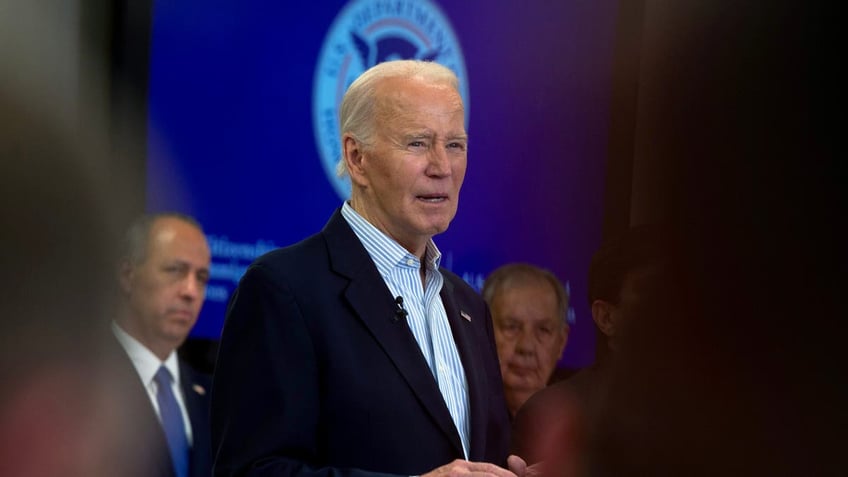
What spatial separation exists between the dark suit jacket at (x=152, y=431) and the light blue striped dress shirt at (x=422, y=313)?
1.51 metres

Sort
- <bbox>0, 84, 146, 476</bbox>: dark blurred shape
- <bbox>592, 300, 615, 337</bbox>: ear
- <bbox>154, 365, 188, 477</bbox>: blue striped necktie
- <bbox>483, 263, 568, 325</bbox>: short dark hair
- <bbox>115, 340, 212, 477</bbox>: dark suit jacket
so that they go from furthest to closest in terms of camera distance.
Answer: <bbox>483, 263, 568, 325</bbox>: short dark hair → <bbox>154, 365, 188, 477</bbox>: blue striped necktie → <bbox>115, 340, 212, 477</bbox>: dark suit jacket → <bbox>0, 84, 146, 476</bbox>: dark blurred shape → <bbox>592, 300, 615, 337</bbox>: ear

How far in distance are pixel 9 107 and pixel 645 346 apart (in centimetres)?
278

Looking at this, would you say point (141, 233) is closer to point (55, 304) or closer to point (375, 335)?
point (55, 304)

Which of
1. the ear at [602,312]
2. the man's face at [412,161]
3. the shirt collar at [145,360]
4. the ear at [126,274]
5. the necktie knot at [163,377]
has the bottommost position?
the necktie knot at [163,377]

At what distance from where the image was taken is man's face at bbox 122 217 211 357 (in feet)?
11.2

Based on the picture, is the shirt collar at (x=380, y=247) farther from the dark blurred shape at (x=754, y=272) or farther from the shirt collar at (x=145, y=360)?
the shirt collar at (x=145, y=360)

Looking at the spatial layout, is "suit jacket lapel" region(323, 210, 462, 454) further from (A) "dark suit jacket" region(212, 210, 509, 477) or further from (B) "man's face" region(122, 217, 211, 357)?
(B) "man's face" region(122, 217, 211, 357)

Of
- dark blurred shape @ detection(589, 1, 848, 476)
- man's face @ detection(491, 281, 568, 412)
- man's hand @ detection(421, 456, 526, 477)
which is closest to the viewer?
dark blurred shape @ detection(589, 1, 848, 476)

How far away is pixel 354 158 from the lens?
1.75 meters

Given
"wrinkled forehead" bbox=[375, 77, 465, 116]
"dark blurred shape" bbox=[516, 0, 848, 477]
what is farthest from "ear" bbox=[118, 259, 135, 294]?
"dark blurred shape" bbox=[516, 0, 848, 477]

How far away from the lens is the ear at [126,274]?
345cm

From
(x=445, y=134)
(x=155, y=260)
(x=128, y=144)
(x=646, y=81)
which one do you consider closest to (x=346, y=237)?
(x=445, y=134)

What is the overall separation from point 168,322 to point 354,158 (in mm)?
1855

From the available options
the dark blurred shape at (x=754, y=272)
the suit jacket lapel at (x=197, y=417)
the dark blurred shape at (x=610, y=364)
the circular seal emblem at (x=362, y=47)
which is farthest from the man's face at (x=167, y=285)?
the dark blurred shape at (x=754, y=272)
